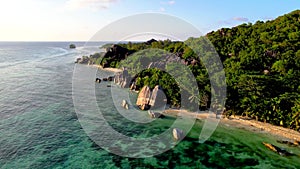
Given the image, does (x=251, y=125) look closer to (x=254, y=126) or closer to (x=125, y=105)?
(x=254, y=126)

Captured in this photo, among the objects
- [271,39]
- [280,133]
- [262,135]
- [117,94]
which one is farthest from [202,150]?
[271,39]

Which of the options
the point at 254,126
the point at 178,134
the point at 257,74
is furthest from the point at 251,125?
the point at 178,134

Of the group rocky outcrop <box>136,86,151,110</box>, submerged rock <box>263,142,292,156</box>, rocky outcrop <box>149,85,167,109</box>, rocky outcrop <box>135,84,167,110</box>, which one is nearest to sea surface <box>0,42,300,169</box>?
submerged rock <box>263,142,292,156</box>

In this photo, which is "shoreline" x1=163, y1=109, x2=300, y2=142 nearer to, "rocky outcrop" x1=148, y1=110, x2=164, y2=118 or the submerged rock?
"rocky outcrop" x1=148, y1=110, x2=164, y2=118

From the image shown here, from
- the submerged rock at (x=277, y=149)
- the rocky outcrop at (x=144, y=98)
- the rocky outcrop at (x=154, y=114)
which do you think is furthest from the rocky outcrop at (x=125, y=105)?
the submerged rock at (x=277, y=149)

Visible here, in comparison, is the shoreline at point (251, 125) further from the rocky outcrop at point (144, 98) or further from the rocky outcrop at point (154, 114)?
the rocky outcrop at point (144, 98)

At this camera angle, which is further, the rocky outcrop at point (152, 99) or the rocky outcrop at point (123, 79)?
the rocky outcrop at point (123, 79)
